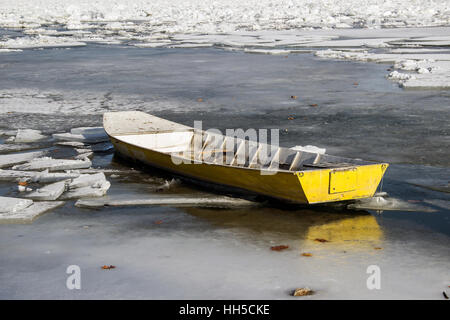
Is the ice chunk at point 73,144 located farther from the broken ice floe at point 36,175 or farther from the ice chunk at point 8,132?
the broken ice floe at point 36,175

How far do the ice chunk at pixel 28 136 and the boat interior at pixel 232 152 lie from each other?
230cm

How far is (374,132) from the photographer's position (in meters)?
11.5

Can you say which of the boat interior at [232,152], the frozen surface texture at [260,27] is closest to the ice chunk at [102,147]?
the boat interior at [232,152]

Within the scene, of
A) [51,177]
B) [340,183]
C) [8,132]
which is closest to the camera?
[340,183]

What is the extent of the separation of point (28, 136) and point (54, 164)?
2.38 m

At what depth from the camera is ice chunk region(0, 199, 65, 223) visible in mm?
7172

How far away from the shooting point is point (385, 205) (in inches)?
300

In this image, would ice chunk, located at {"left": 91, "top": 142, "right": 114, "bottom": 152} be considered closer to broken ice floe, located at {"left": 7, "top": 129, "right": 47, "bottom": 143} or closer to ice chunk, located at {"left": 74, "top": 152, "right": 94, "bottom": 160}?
ice chunk, located at {"left": 74, "top": 152, "right": 94, "bottom": 160}

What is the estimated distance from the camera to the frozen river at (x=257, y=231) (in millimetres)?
5398

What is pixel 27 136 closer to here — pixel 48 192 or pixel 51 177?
pixel 51 177

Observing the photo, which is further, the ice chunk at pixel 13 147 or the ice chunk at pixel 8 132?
the ice chunk at pixel 8 132

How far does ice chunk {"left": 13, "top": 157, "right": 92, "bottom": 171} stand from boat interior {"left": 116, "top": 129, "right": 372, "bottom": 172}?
0.83 meters

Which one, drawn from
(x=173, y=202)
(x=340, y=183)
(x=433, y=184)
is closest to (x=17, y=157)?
(x=173, y=202)
